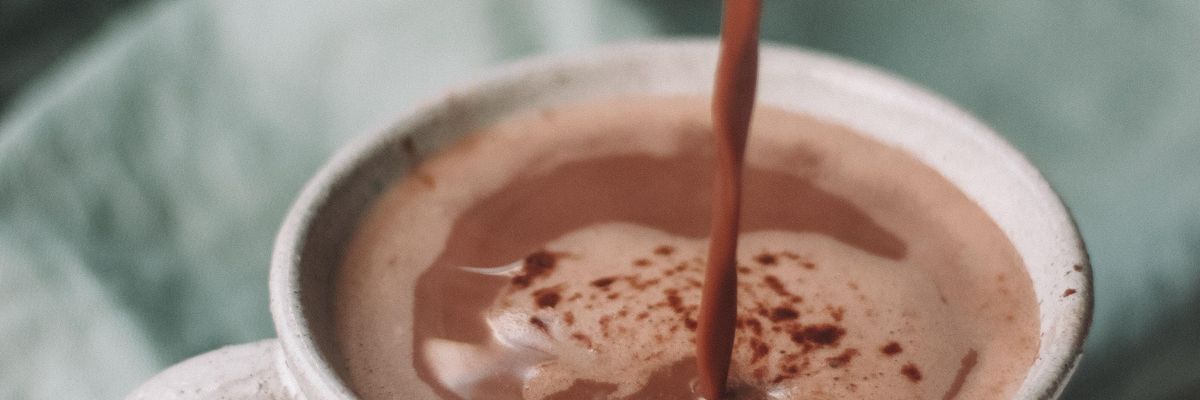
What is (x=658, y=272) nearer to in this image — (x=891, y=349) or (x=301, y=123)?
(x=891, y=349)

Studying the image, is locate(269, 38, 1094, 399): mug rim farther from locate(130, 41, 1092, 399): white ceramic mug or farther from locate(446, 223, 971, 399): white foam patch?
locate(446, 223, 971, 399): white foam patch

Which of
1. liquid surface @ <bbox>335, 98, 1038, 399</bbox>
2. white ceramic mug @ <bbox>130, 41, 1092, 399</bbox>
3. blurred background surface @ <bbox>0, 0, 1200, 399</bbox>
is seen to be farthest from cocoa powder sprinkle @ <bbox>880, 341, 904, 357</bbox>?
blurred background surface @ <bbox>0, 0, 1200, 399</bbox>

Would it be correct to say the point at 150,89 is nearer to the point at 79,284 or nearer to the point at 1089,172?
the point at 79,284

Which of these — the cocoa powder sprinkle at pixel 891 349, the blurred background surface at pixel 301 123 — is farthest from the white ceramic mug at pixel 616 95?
the blurred background surface at pixel 301 123

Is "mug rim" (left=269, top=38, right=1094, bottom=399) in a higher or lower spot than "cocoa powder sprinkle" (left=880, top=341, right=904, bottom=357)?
higher

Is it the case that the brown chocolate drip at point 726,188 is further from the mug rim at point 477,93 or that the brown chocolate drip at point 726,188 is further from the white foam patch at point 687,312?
the mug rim at point 477,93

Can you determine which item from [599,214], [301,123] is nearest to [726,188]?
[599,214]
